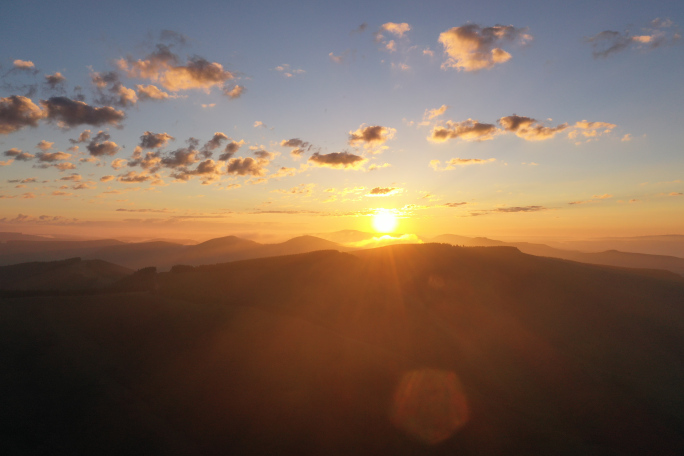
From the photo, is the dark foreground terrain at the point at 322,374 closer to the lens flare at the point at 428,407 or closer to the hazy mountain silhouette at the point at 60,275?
the lens flare at the point at 428,407

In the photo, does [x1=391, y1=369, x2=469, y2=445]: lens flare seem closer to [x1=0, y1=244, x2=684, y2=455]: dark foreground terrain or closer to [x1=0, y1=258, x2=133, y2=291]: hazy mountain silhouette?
[x1=0, y1=244, x2=684, y2=455]: dark foreground terrain

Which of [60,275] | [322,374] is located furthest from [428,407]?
[60,275]

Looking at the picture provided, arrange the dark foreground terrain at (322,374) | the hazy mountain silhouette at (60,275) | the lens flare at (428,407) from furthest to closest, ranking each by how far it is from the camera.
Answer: the hazy mountain silhouette at (60,275) < the lens flare at (428,407) < the dark foreground terrain at (322,374)

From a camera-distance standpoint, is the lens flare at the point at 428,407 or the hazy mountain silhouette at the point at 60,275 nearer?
the lens flare at the point at 428,407

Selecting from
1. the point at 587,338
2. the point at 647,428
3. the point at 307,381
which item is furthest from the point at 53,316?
Result: the point at 587,338

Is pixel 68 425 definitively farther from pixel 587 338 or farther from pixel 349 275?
pixel 587 338

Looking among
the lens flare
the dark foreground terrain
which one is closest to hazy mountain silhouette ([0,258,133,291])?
the dark foreground terrain

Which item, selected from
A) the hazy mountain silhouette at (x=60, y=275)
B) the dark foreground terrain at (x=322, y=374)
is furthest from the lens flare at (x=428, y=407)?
the hazy mountain silhouette at (x=60, y=275)
